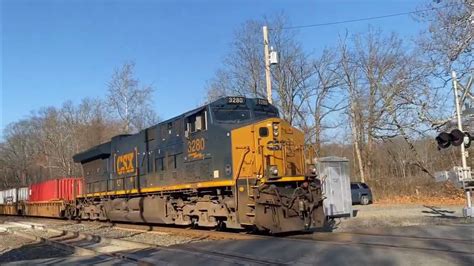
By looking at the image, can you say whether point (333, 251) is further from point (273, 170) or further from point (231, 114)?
point (231, 114)

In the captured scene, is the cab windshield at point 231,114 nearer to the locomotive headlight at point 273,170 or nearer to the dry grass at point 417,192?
the locomotive headlight at point 273,170

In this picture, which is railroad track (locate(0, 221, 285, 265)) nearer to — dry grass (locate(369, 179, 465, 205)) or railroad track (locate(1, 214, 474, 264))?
railroad track (locate(1, 214, 474, 264))

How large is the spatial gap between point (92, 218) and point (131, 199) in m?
5.72

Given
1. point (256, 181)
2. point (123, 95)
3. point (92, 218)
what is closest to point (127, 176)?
point (92, 218)

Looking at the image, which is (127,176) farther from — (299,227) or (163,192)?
(299,227)

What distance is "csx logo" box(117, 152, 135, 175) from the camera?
19094 mm

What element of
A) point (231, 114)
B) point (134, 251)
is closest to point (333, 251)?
point (134, 251)

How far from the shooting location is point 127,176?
1928 cm

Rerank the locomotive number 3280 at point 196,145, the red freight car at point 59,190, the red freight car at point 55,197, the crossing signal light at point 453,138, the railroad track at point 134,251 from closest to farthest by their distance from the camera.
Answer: the railroad track at point 134,251, the crossing signal light at point 453,138, the locomotive number 3280 at point 196,145, the red freight car at point 59,190, the red freight car at point 55,197

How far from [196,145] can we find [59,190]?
16374 mm

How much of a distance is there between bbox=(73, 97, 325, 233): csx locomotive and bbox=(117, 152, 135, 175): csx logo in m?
0.80

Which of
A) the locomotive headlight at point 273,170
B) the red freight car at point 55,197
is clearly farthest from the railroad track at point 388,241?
the red freight car at point 55,197

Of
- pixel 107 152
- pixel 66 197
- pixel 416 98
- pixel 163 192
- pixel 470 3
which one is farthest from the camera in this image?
pixel 416 98

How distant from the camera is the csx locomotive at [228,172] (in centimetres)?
1220
